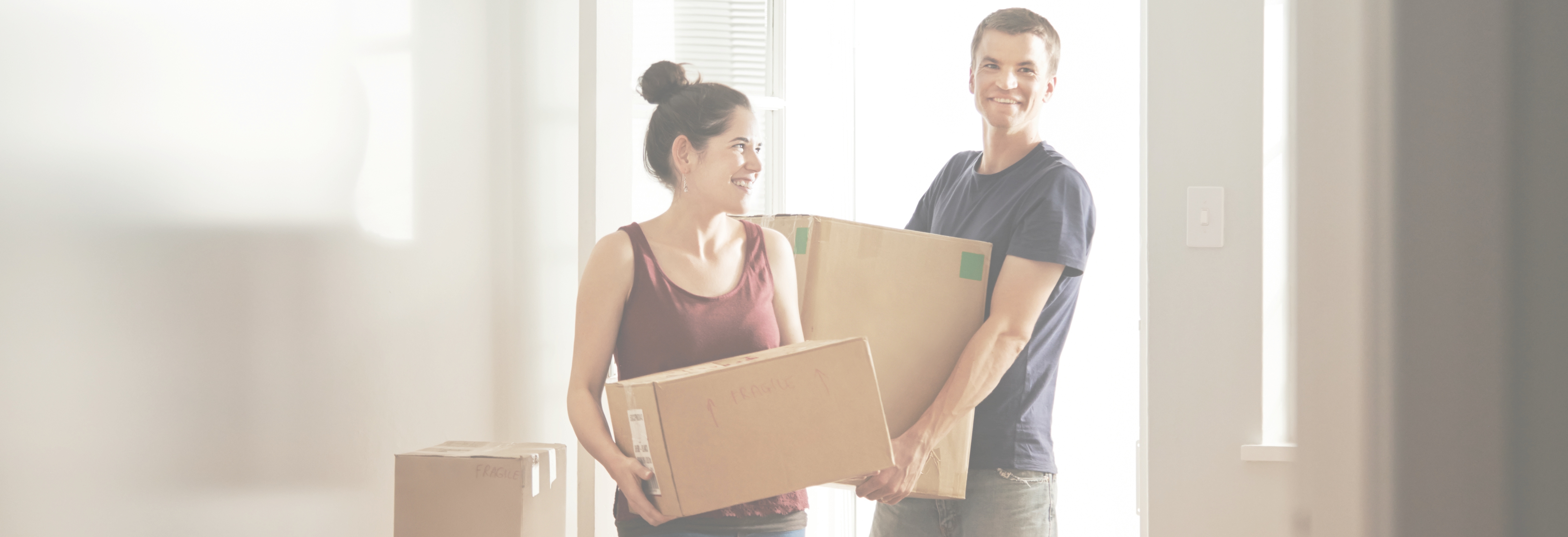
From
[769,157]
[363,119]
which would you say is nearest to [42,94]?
[363,119]

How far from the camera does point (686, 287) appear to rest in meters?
1.27

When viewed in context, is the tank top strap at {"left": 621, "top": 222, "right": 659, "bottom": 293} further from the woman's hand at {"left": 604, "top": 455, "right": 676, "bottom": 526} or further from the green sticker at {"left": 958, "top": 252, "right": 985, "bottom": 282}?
the green sticker at {"left": 958, "top": 252, "right": 985, "bottom": 282}

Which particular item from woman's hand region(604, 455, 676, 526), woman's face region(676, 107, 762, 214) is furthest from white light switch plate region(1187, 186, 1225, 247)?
woman's hand region(604, 455, 676, 526)

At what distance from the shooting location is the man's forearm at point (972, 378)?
1.28m

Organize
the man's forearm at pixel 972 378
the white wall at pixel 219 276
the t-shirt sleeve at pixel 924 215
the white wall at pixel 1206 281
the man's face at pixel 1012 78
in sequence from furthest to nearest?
the white wall at pixel 1206 281
the t-shirt sleeve at pixel 924 215
the man's face at pixel 1012 78
the man's forearm at pixel 972 378
the white wall at pixel 219 276

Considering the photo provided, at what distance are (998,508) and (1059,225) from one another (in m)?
0.45

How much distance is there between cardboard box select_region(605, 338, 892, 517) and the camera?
105cm

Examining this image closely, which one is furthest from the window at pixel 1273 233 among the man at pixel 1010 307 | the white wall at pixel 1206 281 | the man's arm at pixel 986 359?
the man's arm at pixel 986 359

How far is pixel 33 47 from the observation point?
2.88 feet

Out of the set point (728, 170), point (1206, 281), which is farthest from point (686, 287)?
point (1206, 281)

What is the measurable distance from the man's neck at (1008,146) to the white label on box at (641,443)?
2.49ft

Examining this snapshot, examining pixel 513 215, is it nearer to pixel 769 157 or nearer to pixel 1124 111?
pixel 769 157

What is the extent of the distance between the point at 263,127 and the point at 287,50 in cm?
13

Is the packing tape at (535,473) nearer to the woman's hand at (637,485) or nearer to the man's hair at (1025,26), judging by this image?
the woman's hand at (637,485)
